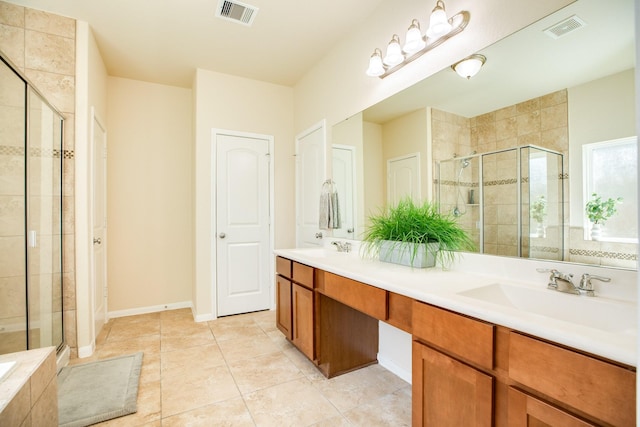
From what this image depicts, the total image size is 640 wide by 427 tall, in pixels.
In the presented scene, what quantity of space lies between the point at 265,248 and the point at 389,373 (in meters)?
1.98

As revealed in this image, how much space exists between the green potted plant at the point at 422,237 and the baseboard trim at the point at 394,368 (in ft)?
2.70

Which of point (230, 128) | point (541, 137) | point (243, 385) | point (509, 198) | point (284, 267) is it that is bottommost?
point (243, 385)

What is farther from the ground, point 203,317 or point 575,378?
point 575,378

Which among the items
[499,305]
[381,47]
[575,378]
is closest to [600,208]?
[499,305]

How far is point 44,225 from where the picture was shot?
7.26 ft

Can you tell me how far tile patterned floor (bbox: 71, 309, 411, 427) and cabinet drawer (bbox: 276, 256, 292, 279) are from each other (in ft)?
2.07

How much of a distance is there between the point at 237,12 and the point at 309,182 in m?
1.66

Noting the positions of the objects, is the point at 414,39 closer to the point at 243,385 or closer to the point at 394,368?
the point at 394,368

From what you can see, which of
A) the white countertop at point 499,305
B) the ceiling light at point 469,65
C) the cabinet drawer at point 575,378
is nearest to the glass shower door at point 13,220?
the white countertop at point 499,305

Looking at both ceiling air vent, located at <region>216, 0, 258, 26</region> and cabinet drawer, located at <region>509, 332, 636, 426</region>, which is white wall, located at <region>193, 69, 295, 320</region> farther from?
cabinet drawer, located at <region>509, 332, 636, 426</region>

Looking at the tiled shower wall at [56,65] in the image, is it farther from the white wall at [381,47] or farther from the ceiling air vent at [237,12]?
the white wall at [381,47]

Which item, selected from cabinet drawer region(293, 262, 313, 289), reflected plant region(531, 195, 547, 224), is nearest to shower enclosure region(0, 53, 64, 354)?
cabinet drawer region(293, 262, 313, 289)

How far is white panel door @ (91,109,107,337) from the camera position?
8.97ft

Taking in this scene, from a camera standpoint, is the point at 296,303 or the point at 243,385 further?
the point at 296,303
